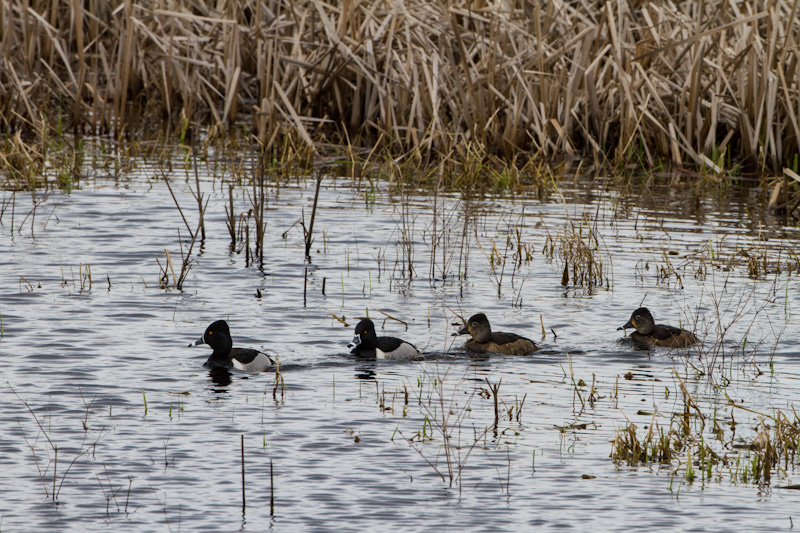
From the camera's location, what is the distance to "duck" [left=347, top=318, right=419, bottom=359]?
9266mm

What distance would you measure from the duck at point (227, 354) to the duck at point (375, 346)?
706 mm

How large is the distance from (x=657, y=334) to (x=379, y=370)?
92.9 inches

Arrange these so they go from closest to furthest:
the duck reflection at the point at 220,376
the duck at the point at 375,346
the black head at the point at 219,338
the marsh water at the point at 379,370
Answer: the marsh water at the point at 379,370
the duck reflection at the point at 220,376
the black head at the point at 219,338
the duck at the point at 375,346

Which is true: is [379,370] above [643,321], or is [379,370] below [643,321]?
below

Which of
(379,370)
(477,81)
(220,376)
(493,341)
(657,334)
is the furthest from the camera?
(477,81)

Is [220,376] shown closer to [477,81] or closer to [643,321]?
[643,321]

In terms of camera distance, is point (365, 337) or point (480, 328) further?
point (480, 328)

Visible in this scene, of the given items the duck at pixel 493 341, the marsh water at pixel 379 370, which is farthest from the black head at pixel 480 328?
the marsh water at pixel 379 370

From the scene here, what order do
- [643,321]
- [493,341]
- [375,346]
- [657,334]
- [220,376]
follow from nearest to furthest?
[220,376], [375,346], [493,341], [657,334], [643,321]

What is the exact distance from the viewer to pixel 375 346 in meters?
9.28

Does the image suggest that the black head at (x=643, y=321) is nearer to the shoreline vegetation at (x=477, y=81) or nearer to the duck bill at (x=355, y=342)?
the duck bill at (x=355, y=342)

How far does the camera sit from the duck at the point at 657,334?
969cm

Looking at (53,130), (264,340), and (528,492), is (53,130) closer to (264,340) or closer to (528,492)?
(264,340)

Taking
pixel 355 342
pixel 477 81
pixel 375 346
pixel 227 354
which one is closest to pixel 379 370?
pixel 375 346
